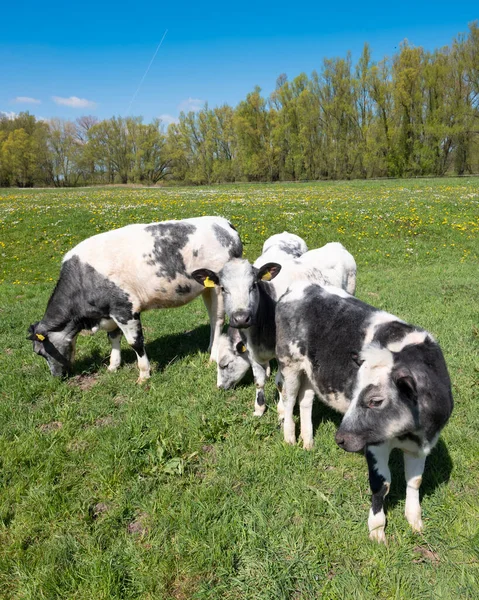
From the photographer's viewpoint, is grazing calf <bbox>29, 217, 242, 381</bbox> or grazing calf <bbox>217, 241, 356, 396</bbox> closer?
grazing calf <bbox>217, 241, 356, 396</bbox>

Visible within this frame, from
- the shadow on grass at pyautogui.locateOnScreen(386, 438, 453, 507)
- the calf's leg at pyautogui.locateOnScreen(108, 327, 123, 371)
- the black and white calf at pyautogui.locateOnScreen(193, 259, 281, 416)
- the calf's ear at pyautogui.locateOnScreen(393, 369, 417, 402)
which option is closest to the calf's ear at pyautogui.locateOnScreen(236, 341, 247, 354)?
the black and white calf at pyautogui.locateOnScreen(193, 259, 281, 416)

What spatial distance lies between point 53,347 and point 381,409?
5594 millimetres

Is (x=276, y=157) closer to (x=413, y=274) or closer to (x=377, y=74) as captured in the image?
(x=377, y=74)

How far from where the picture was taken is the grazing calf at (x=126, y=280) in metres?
6.91

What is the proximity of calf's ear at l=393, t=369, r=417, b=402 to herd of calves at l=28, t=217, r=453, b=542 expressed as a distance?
0.01m

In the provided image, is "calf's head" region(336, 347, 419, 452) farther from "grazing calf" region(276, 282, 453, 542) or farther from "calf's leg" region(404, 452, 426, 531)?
"calf's leg" region(404, 452, 426, 531)

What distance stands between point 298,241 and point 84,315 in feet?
14.6

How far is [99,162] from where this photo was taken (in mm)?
73500

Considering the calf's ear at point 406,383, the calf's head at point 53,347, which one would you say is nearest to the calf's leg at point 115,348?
the calf's head at point 53,347

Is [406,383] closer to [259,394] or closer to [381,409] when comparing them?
[381,409]

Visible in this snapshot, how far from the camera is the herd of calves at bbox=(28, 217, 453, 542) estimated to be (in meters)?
3.35

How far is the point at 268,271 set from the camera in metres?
5.46

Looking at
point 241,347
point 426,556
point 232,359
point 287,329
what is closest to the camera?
point 426,556

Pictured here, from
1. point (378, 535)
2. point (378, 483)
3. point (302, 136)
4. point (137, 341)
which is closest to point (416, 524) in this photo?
point (378, 535)
